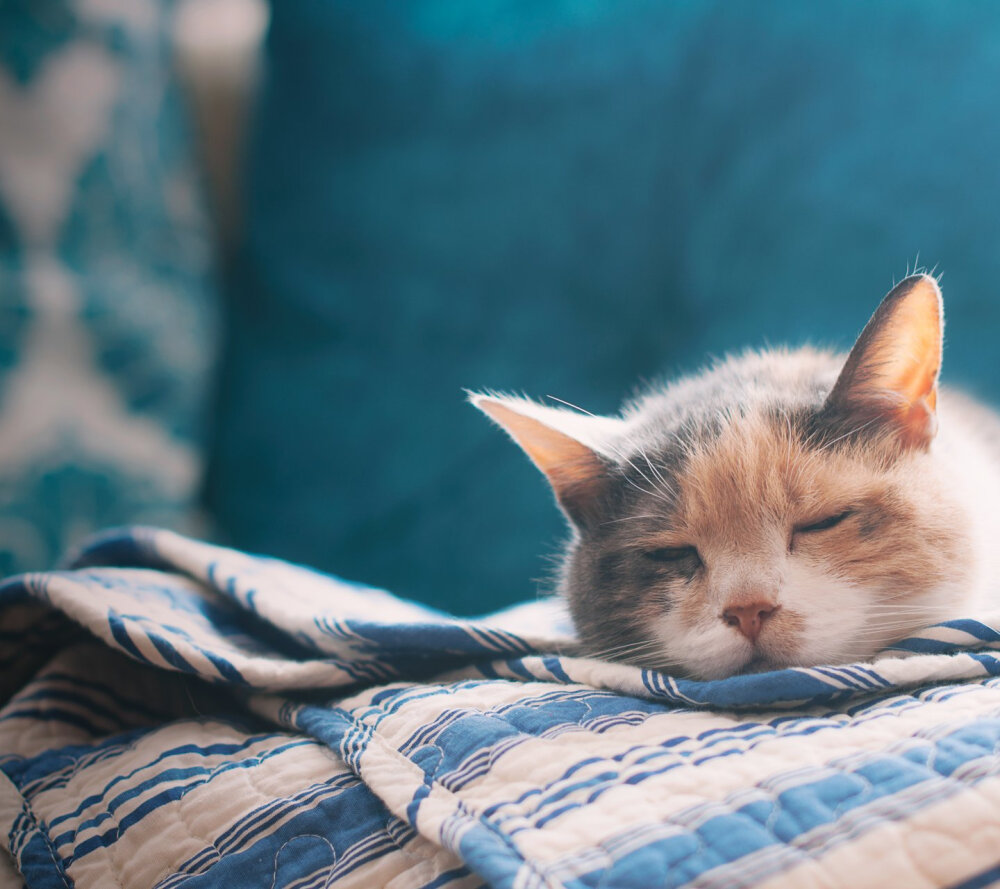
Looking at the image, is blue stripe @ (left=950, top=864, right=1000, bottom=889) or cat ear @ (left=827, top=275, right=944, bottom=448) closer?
blue stripe @ (left=950, top=864, right=1000, bottom=889)

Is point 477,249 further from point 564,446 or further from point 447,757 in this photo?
point 447,757

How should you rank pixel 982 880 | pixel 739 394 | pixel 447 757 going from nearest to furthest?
1. pixel 982 880
2. pixel 447 757
3. pixel 739 394

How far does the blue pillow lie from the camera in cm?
120

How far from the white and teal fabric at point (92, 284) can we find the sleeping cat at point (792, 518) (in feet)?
2.74

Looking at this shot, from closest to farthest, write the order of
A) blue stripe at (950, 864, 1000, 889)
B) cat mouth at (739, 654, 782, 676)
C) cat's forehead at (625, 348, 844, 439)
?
blue stripe at (950, 864, 1000, 889), cat mouth at (739, 654, 782, 676), cat's forehead at (625, 348, 844, 439)

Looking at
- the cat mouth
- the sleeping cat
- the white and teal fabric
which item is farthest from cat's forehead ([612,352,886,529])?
the white and teal fabric

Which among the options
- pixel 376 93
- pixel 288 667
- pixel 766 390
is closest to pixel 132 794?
pixel 288 667

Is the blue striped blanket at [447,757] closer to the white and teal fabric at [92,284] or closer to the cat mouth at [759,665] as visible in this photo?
the cat mouth at [759,665]

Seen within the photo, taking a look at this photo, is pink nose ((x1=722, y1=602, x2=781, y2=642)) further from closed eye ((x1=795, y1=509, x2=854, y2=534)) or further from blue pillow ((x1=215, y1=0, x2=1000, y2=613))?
blue pillow ((x1=215, y1=0, x2=1000, y2=613))

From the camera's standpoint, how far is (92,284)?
1261 millimetres

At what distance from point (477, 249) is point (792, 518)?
2.81ft

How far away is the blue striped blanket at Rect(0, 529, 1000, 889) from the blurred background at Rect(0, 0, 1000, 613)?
56 centimetres

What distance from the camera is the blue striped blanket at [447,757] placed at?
0.36 metres

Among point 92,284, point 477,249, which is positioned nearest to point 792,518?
point 477,249
